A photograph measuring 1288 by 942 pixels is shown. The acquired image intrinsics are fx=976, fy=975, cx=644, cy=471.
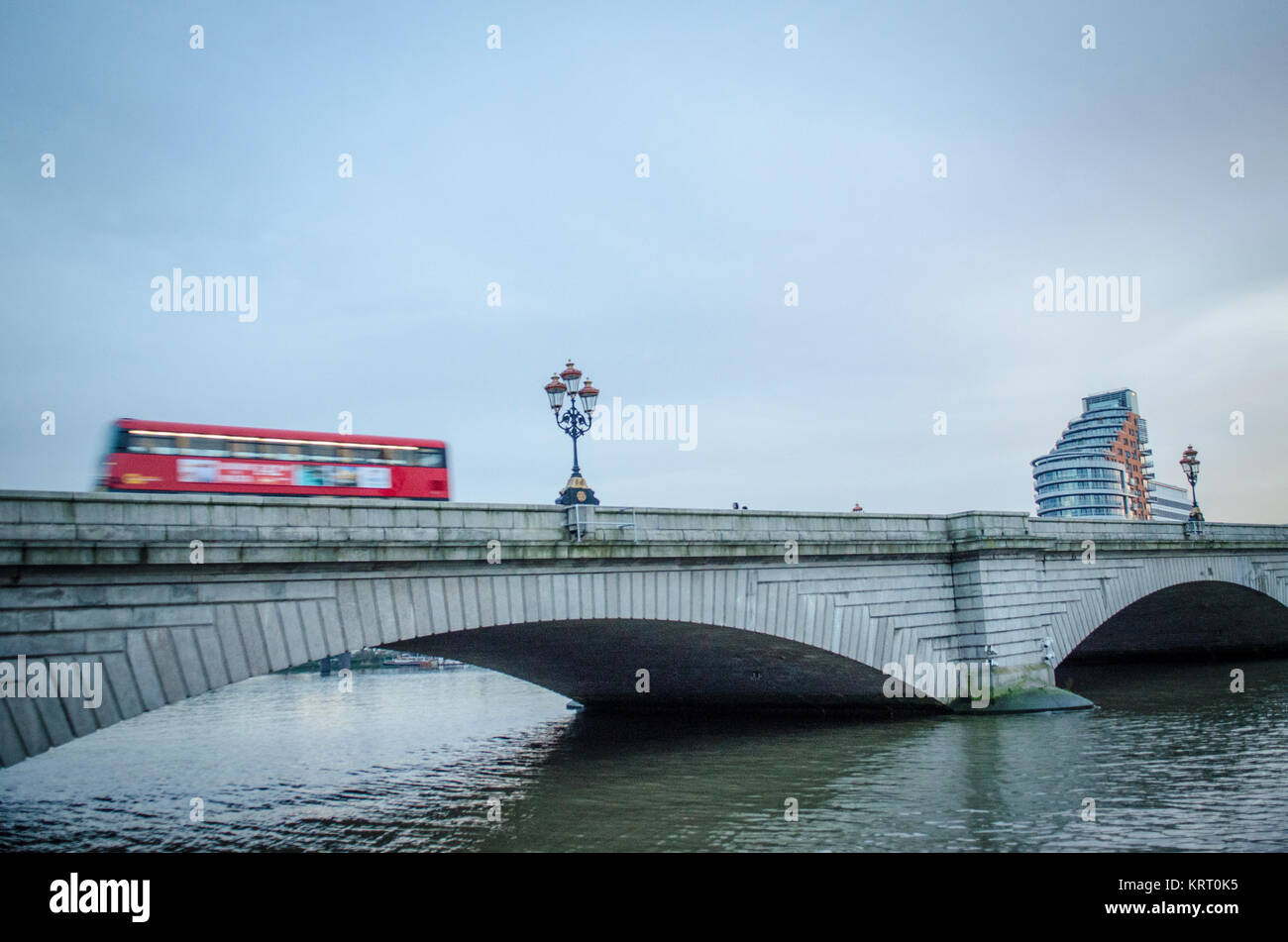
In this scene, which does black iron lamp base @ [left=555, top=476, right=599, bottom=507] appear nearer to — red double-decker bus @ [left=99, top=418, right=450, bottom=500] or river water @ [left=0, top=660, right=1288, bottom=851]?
red double-decker bus @ [left=99, top=418, right=450, bottom=500]

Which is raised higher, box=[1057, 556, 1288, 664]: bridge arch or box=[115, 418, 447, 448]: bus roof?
box=[115, 418, 447, 448]: bus roof

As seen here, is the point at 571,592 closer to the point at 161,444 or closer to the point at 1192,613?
the point at 161,444

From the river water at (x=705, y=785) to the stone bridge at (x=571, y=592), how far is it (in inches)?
89.7

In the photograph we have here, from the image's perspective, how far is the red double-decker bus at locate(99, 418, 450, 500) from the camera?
2097 centimetres

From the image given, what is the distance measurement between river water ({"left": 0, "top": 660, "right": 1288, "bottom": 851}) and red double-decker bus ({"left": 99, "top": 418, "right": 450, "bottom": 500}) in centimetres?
704

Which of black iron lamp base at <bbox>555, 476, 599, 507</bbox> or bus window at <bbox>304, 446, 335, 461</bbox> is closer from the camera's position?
black iron lamp base at <bbox>555, 476, 599, 507</bbox>

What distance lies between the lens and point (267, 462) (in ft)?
74.8

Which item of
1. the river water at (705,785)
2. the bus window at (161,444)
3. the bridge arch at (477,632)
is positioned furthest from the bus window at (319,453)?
the river water at (705,785)

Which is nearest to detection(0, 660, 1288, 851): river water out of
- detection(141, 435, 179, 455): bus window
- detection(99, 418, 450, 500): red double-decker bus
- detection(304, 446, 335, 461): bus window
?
detection(99, 418, 450, 500): red double-decker bus

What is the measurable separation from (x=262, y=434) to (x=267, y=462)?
2.19 feet

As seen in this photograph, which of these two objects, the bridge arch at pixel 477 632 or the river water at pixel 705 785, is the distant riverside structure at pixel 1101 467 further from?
the bridge arch at pixel 477 632

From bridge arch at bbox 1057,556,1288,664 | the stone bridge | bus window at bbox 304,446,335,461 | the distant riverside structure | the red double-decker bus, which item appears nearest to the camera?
the stone bridge
